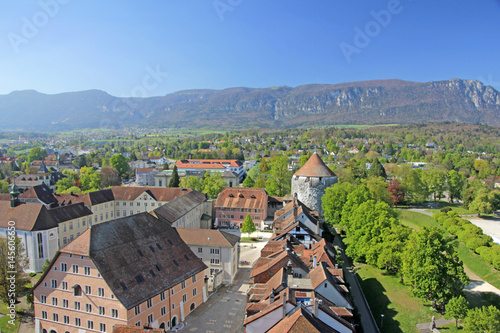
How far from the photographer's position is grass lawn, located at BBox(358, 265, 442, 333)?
25422 mm

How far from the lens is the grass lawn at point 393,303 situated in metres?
25.4

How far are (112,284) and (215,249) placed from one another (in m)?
12.7

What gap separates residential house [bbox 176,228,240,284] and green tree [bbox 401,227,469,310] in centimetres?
1627

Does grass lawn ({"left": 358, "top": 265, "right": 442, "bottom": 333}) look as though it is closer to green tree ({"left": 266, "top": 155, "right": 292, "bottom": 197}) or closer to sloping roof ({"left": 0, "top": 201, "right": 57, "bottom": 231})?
sloping roof ({"left": 0, "top": 201, "right": 57, "bottom": 231})

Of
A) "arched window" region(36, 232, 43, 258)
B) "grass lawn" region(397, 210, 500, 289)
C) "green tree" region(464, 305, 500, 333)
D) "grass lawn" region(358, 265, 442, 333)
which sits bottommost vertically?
"grass lawn" region(358, 265, 442, 333)

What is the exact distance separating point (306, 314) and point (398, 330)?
10677mm

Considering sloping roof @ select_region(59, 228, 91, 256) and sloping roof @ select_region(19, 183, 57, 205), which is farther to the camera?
sloping roof @ select_region(19, 183, 57, 205)

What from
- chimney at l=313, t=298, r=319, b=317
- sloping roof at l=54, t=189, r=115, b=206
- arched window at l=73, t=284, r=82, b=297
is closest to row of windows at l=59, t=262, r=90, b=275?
arched window at l=73, t=284, r=82, b=297

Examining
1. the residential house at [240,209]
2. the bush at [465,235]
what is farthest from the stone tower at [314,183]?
the bush at [465,235]

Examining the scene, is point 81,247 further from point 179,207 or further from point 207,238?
point 179,207

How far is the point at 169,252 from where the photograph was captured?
27531 millimetres

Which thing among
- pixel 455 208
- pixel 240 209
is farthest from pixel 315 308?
pixel 455 208

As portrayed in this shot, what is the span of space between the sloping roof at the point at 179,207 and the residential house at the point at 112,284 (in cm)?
1101

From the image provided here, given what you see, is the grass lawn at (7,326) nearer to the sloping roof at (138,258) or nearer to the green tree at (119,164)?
the sloping roof at (138,258)
